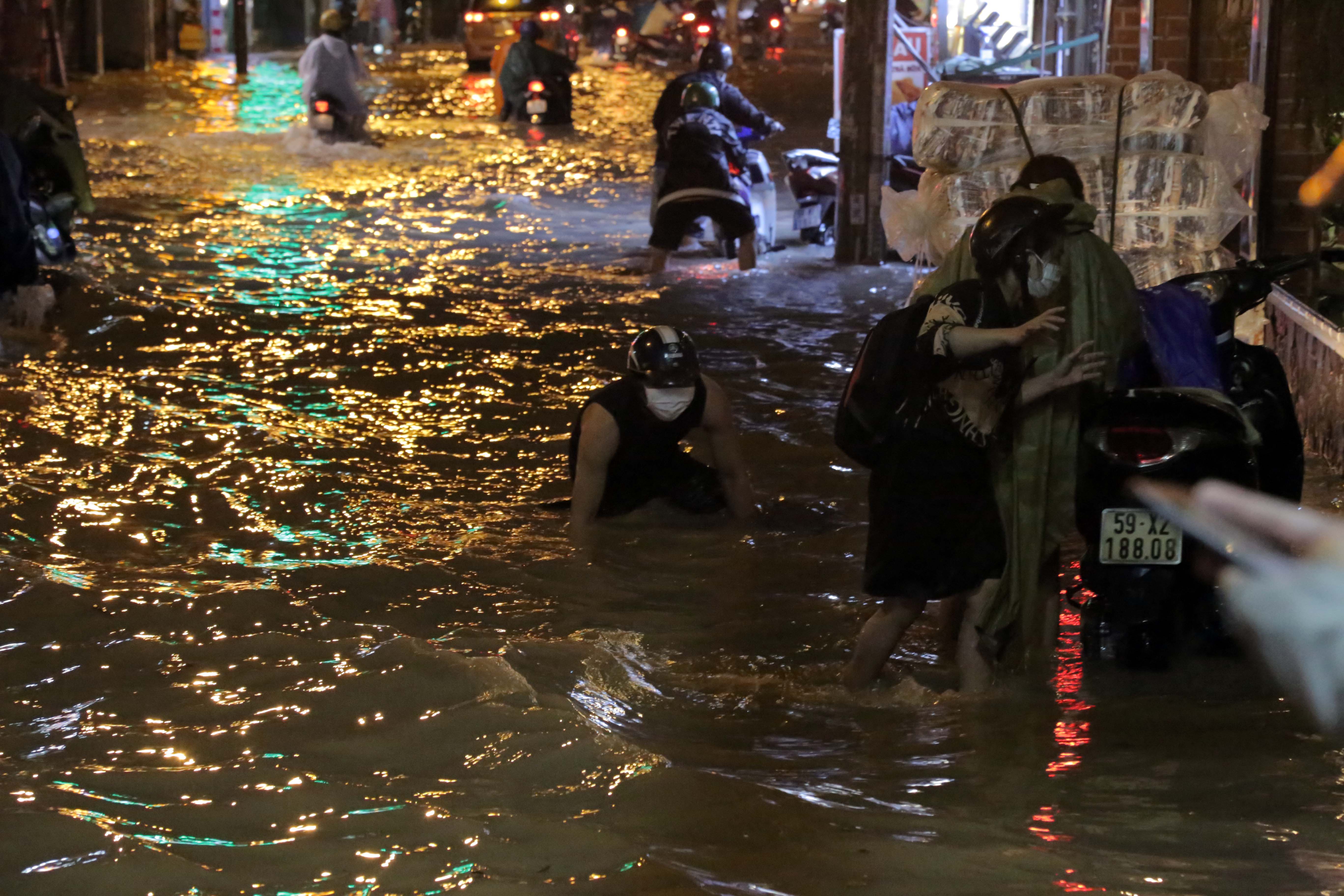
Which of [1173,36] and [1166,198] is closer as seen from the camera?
[1166,198]

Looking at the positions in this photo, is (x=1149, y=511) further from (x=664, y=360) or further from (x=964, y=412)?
(x=664, y=360)

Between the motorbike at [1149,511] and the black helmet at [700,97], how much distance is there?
25.2ft

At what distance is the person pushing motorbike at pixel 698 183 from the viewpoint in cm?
1192

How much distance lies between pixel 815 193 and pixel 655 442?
7.87m

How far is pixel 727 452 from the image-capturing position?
20.3 ft

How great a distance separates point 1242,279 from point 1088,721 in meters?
1.49

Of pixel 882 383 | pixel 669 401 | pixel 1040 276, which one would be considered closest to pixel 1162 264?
pixel 669 401

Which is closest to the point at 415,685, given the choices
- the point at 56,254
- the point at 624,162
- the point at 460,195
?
the point at 56,254

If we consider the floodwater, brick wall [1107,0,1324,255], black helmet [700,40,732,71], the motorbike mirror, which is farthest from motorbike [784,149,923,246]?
the motorbike mirror

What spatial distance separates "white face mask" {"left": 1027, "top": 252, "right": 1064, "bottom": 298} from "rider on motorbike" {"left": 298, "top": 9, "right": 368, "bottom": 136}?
52.6 ft

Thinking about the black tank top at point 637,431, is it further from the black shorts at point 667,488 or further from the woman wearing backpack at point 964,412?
the woman wearing backpack at point 964,412

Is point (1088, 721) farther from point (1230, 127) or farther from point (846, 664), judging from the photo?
point (1230, 127)

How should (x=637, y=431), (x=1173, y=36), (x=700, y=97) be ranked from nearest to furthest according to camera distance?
(x=637, y=431) → (x=1173, y=36) → (x=700, y=97)

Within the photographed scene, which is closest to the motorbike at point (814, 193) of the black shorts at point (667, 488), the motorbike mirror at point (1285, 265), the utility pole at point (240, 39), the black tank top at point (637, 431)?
the black shorts at point (667, 488)
